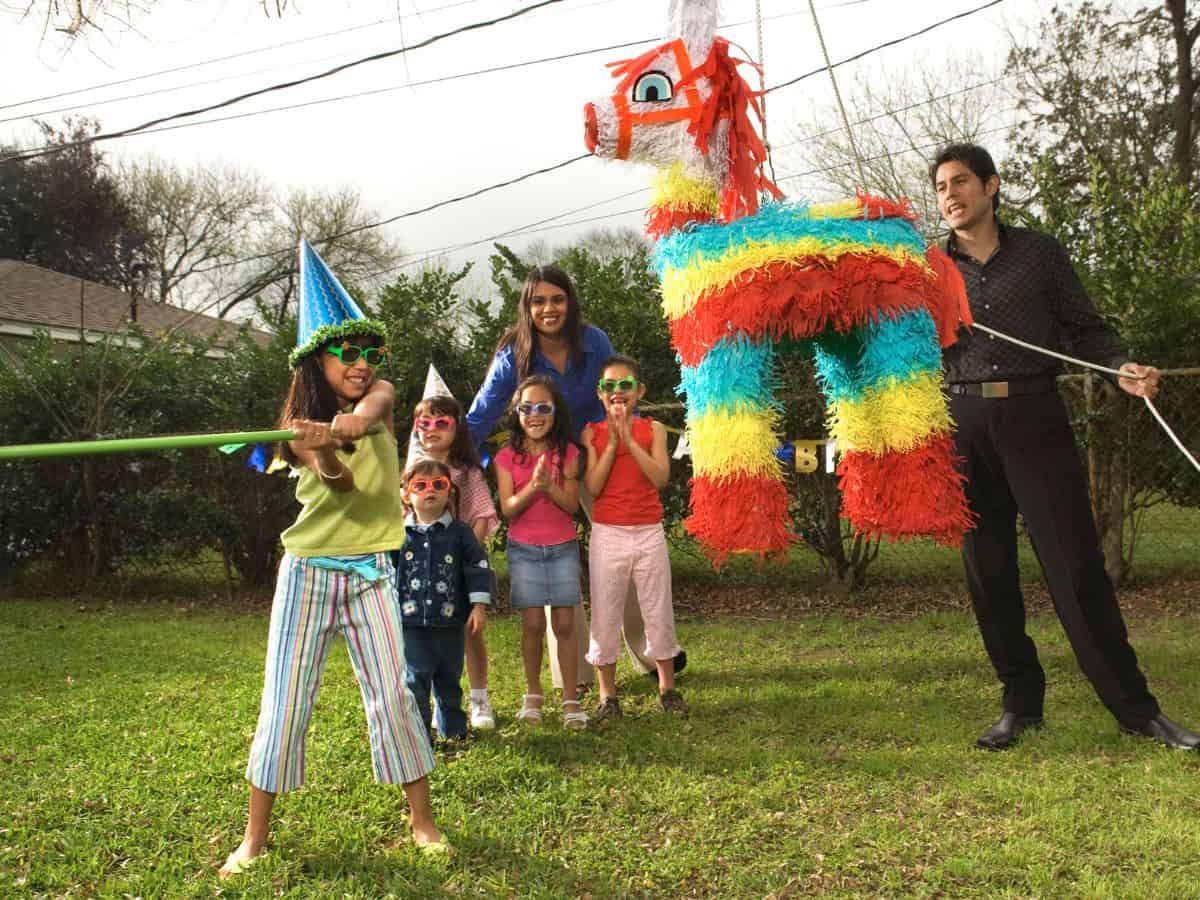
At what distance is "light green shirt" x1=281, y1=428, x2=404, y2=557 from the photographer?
2.40m

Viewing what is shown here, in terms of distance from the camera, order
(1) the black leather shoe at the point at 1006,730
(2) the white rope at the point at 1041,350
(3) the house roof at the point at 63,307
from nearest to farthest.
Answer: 1. (2) the white rope at the point at 1041,350
2. (1) the black leather shoe at the point at 1006,730
3. (3) the house roof at the point at 63,307

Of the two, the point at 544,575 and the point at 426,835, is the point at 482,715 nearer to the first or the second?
the point at 544,575

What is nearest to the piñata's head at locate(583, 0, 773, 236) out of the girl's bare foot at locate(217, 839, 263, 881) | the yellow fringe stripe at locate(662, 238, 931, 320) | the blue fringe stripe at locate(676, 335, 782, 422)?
the yellow fringe stripe at locate(662, 238, 931, 320)

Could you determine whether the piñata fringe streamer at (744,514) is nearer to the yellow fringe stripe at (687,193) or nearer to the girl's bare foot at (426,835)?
the yellow fringe stripe at (687,193)

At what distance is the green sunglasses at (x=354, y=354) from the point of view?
7.89 feet

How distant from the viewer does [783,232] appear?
2.52 meters

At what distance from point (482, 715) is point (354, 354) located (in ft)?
4.92

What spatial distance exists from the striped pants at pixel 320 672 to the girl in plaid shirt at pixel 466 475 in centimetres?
87

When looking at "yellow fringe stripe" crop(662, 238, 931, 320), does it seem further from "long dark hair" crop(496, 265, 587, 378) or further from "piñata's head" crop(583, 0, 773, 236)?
"long dark hair" crop(496, 265, 587, 378)

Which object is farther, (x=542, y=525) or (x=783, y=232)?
(x=542, y=525)

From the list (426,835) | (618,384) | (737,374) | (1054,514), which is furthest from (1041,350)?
(426,835)

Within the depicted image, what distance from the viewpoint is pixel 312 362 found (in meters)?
2.44

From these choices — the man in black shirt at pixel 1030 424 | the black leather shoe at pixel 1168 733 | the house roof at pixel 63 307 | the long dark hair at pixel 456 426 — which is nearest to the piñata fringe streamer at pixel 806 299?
the man in black shirt at pixel 1030 424

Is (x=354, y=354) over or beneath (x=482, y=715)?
over
